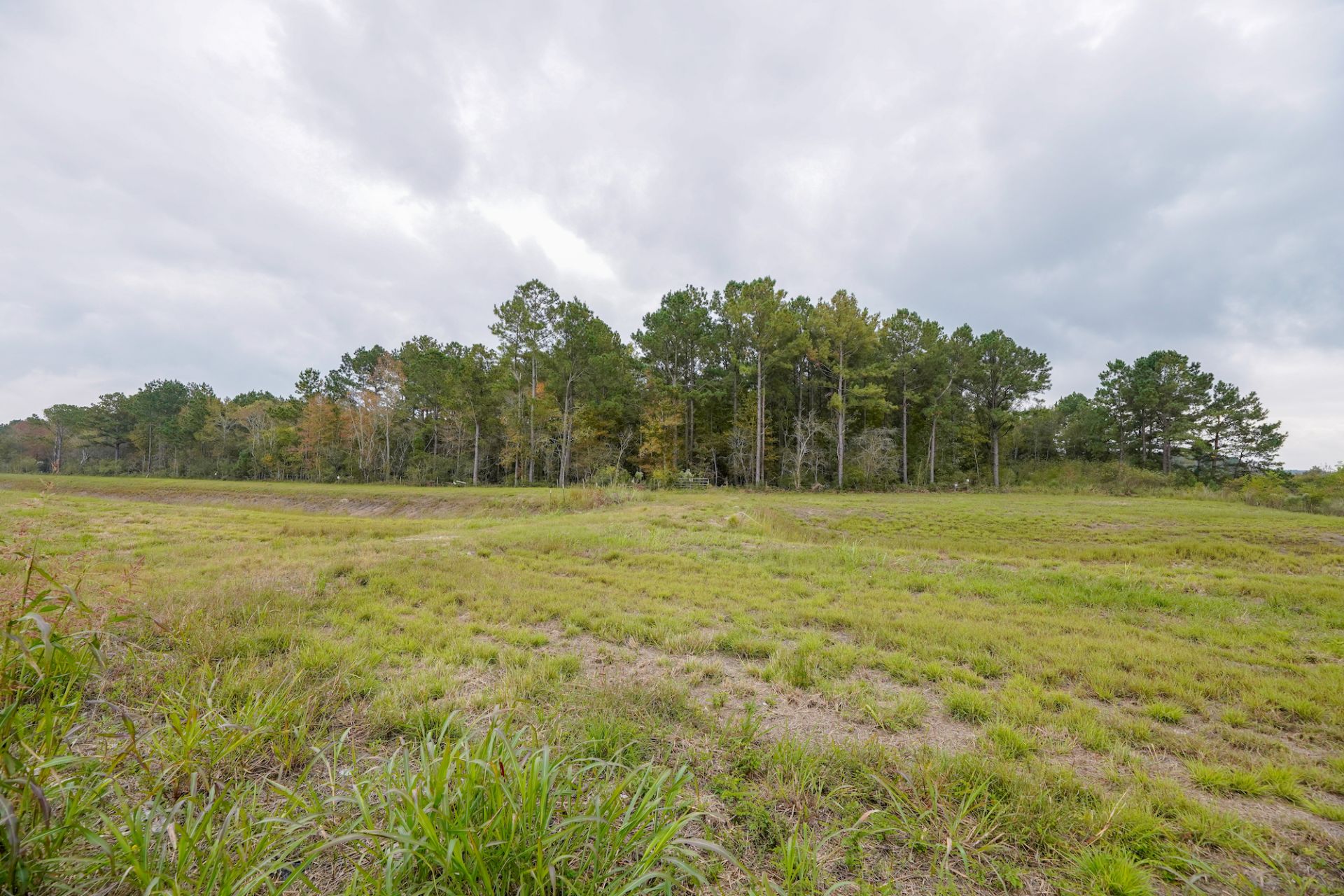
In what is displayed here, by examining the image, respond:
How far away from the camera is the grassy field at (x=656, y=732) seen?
5.32 ft

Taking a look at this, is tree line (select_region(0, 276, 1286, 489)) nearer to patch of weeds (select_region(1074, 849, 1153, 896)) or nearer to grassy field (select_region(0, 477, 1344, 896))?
grassy field (select_region(0, 477, 1344, 896))

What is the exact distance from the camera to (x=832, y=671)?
12.3 ft

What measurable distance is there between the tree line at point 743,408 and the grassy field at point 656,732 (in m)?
23.4

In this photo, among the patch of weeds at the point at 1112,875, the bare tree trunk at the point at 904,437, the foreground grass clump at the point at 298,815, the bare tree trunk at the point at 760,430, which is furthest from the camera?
the bare tree trunk at the point at 904,437

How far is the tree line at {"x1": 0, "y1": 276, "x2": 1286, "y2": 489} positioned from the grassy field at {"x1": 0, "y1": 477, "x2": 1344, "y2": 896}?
2340 centimetres

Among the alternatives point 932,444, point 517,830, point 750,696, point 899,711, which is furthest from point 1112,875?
point 932,444

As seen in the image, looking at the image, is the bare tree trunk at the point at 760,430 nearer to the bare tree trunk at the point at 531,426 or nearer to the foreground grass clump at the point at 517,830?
the bare tree trunk at the point at 531,426

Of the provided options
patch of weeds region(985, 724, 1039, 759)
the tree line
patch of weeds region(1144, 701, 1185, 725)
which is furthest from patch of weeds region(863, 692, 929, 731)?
→ the tree line

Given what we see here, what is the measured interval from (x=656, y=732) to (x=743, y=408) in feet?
113

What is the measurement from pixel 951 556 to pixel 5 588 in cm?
1157

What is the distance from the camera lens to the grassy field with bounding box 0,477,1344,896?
1.62 metres

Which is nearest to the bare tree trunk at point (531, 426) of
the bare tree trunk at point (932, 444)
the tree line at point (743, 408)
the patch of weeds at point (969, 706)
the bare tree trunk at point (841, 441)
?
the tree line at point (743, 408)

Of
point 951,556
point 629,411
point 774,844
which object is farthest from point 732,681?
point 629,411

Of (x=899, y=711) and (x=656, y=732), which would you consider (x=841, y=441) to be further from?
(x=656, y=732)
